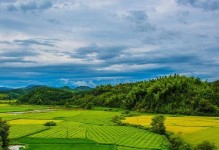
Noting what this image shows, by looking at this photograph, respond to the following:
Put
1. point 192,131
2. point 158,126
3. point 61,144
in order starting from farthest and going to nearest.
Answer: point 158,126 → point 192,131 → point 61,144

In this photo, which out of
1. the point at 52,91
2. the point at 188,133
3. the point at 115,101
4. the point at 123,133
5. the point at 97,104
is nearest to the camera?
the point at 188,133

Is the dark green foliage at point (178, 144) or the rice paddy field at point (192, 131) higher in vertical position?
the rice paddy field at point (192, 131)

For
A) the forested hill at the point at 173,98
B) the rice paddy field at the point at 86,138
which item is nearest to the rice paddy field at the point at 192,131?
the rice paddy field at the point at 86,138

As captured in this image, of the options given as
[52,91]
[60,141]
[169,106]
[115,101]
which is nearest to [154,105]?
[169,106]

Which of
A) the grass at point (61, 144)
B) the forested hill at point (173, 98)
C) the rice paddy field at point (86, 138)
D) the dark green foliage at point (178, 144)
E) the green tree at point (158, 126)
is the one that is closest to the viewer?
the dark green foliage at point (178, 144)

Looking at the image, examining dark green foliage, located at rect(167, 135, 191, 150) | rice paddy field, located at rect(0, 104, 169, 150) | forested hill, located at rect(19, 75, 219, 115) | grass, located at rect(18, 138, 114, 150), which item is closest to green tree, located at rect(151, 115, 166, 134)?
rice paddy field, located at rect(0, 104, 169, 150)

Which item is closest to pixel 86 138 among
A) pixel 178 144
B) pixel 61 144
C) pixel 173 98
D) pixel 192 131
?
pixel 61 144

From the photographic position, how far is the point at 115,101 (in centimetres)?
13212

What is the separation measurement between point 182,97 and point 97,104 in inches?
1810

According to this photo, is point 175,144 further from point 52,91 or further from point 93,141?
point 52,91

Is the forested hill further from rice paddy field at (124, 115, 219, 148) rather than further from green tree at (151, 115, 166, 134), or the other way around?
green tree at (151, 115, 166, 134)

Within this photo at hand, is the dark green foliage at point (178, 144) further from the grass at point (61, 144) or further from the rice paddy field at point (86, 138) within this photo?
the grass at point (61, 144)

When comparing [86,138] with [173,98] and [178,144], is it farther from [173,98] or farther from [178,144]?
[173,98]

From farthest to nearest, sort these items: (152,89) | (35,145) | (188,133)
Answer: (152,89), (188,133), (35,145)
